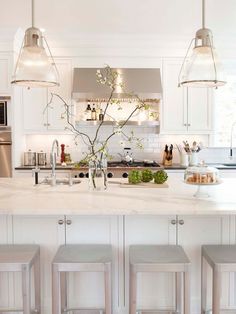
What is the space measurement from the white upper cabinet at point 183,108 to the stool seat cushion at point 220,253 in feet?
9.58

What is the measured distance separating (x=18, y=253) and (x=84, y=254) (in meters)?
0.42

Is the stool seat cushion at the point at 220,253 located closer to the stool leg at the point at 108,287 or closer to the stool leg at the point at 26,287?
the stool leg at the point at 108,287

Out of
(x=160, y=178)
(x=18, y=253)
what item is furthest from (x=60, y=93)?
(x=18, y=253)

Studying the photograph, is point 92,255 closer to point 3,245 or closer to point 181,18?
point 3,245

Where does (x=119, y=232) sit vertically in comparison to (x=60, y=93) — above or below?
below

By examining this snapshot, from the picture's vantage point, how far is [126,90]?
4.73m

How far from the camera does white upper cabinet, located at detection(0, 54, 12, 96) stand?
178 inches

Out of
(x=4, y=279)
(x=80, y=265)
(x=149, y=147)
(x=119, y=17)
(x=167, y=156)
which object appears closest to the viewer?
(x=80, y=265)

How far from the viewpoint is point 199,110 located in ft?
16.3

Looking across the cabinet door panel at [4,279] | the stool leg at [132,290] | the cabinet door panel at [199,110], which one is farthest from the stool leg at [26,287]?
the cabinet door panel at [199,110]

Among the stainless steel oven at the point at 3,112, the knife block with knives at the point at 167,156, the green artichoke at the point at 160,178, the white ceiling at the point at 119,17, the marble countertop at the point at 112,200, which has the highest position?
the white ceiling at the point at 119,17

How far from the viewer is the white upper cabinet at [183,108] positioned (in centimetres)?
496

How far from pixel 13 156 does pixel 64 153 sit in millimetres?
867

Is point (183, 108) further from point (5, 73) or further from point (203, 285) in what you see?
point (203, 285)
